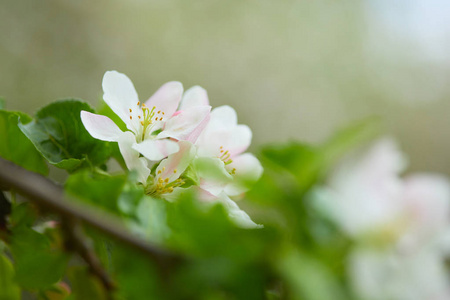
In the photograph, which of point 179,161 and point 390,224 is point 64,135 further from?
point 390,224

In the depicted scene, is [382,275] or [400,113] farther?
[400,113]

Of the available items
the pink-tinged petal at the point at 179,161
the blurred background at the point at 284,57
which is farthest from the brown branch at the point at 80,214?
the blurred background at the point at 284,57

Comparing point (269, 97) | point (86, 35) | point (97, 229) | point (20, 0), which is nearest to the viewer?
point (97, 229)

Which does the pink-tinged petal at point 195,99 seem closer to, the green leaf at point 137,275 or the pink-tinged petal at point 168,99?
the pink-tinged petal at point 168,99

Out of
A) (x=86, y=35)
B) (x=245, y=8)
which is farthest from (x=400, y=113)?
(x=86, y=35)

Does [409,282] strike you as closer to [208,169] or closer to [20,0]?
[208,169]
